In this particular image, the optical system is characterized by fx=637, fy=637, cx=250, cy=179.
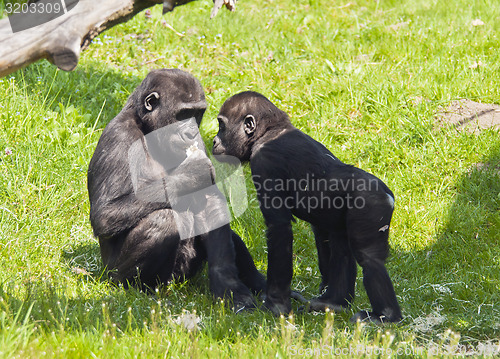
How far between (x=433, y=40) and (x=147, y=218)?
480cm

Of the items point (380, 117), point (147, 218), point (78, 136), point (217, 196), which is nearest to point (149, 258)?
point (147, 218)

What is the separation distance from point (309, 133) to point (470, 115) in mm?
1637

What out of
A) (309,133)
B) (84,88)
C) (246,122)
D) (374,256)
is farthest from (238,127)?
(84,88)

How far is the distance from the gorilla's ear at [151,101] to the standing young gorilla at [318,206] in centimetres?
54

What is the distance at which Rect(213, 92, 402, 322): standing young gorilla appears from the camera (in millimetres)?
4066

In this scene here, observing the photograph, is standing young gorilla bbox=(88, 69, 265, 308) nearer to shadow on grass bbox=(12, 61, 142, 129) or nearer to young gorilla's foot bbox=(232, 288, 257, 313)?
young gorilla's foot bbox=(232, 288, 257, 313)

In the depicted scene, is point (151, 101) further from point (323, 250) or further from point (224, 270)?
point (323, 250)

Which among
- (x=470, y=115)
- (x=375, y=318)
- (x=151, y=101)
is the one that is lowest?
(x=375, y=318)

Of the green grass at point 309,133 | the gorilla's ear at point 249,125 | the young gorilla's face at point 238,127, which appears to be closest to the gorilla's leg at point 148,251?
the green grass at point 309,133

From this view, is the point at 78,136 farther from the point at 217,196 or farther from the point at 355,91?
the point at 355,91

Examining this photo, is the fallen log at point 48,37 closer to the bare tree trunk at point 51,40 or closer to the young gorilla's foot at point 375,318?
the bare tree trunk at point 51,40

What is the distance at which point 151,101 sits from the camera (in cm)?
464

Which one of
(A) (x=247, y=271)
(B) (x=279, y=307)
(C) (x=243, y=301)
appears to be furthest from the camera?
(A) (x=247, y=271)

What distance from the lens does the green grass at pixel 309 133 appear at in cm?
358
